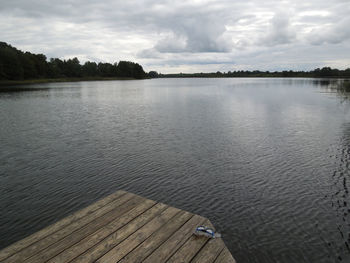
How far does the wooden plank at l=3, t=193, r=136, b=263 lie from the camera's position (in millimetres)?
5098

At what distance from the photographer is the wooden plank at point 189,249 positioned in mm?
4996

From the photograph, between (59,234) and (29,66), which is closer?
(59,234)

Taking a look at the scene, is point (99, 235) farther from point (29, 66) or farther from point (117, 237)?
point (29, 66)

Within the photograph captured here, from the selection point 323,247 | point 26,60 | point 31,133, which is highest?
point 26,60

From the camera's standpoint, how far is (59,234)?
586 centimetres

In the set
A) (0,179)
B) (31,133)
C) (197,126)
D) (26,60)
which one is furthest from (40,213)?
(26,60)

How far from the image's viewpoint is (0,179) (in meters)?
12.6

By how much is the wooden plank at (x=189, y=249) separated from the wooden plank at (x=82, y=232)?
87.4 inches

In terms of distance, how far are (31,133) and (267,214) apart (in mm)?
22386

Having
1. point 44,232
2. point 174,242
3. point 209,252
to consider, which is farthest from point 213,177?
point 44,232

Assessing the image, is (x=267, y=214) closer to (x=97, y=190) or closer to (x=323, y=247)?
(x=323, y=247)

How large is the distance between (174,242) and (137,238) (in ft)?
2.93

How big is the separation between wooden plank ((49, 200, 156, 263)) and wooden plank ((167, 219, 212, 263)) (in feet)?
5.80

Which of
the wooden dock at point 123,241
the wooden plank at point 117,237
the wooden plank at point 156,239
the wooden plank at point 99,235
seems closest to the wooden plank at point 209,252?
the wooden dock at point 123,241
